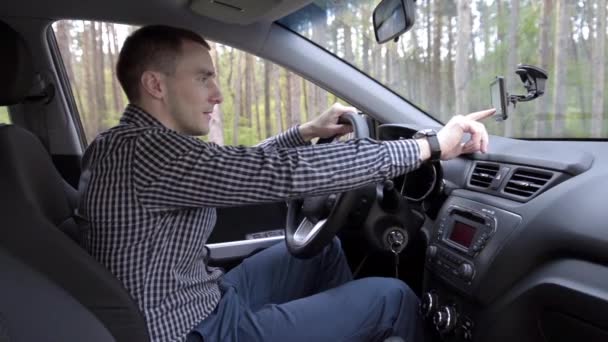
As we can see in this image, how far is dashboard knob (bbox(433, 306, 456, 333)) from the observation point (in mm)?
1786

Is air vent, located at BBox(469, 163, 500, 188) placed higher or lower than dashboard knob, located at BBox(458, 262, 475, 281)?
→ higher

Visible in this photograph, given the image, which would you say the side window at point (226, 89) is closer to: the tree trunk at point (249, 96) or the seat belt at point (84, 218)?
the tree trunk at point (249, 96)

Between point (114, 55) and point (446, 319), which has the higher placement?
point (114, 55)

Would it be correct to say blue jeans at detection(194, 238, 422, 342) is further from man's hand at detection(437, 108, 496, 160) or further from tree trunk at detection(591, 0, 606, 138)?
tree trunk at detection(591, 0, 606, 138)

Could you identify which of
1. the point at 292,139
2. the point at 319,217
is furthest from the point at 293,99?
the point at 319,217

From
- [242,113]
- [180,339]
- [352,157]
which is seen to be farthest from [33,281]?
[242,113]

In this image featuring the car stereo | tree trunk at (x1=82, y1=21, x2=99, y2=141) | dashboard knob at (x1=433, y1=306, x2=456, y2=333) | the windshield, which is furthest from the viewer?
tree trunk at (x1=82, y1=21, x2=99, y2=141)

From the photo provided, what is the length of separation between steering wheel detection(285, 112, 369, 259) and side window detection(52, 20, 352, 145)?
60cm

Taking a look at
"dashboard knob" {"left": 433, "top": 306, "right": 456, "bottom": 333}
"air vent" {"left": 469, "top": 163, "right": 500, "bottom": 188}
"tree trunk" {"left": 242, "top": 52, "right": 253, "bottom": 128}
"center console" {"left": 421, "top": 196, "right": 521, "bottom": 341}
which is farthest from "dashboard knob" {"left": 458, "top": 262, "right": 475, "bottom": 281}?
"tree trunk" {"left": 242, "top": 52, "right": 253, "bottom": 128}

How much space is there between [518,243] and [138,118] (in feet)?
3.66

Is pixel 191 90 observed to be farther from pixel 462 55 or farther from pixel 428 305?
pixel 462 55

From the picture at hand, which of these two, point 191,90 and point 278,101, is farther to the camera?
point 278,101

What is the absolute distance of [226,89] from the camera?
130 inches

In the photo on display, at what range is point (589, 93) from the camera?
2061mm
